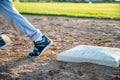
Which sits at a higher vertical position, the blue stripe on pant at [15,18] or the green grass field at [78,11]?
the blue stripe on pant at [15,18]

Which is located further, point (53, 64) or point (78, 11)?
point (78, 11)

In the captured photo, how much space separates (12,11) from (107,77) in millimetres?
1449

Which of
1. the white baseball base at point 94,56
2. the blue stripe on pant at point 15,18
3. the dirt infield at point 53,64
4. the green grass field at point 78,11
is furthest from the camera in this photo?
the green grass field at point 78,11

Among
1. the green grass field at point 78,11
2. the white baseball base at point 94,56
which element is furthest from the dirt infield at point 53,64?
the green grass field at point 78,11

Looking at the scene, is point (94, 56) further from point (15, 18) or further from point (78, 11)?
point (78, 11)

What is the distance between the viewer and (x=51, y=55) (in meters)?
4.31

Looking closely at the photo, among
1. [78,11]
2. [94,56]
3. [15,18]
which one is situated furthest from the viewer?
[78,11]

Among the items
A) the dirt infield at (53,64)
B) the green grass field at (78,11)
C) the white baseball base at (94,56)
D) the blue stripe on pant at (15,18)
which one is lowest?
the green grass field at (78,11)

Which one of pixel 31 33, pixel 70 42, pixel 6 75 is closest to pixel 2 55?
pixel 31 33

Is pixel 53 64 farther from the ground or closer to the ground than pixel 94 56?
closer to the ground

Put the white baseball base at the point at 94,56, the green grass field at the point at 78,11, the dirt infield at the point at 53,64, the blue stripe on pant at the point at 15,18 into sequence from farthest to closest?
1. the green grass field at the point at 78,11
2. the blue stripe on pant at the point at 15,18
3. the white baseball base at the point at 94,56
4. the dirt infield at the point at 53,64

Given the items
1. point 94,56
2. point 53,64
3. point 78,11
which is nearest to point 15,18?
point 53,64

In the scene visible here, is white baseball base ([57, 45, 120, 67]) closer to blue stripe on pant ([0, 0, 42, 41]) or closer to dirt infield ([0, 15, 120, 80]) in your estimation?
dirt infield ([0, 15, 120, 80])

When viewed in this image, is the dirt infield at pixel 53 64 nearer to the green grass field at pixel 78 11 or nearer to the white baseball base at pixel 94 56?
the white baseball base at pixel 94 56
